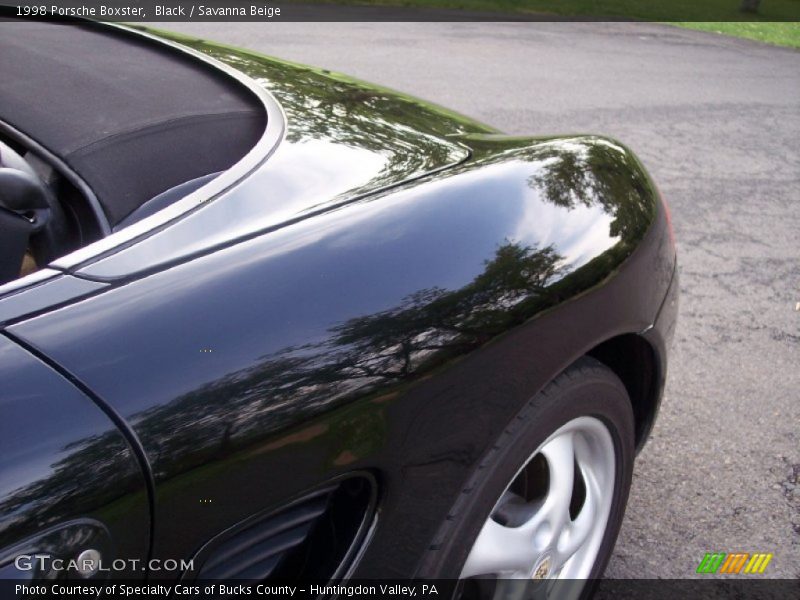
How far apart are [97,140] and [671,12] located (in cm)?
1695

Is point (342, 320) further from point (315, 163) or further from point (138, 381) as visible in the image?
point (315, 163)

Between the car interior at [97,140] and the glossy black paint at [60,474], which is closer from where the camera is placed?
the glossy black paint at [60,474]

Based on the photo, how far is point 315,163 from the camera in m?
1.75

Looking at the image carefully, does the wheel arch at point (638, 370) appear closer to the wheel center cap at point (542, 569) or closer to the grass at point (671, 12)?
the wheel center cap at point (542, 569)

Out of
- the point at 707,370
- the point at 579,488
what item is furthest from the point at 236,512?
the point at 707,370

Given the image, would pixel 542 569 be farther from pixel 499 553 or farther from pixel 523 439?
pixel 523 439

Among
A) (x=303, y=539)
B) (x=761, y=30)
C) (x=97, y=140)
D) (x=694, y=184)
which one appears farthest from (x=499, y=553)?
(x=761, y=30)

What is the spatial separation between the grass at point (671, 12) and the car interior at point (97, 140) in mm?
11521

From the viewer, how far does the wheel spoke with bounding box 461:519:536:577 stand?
5.56 feet

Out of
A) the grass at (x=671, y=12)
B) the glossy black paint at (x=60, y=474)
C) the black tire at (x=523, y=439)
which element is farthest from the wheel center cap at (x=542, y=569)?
the grass at (x=671, y=12)

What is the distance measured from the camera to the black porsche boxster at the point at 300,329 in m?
1.16

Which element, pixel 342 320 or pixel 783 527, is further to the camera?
pixel 783 527

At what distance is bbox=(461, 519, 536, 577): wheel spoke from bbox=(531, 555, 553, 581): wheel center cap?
0.04 meters

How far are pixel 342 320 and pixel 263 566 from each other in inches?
16.5
